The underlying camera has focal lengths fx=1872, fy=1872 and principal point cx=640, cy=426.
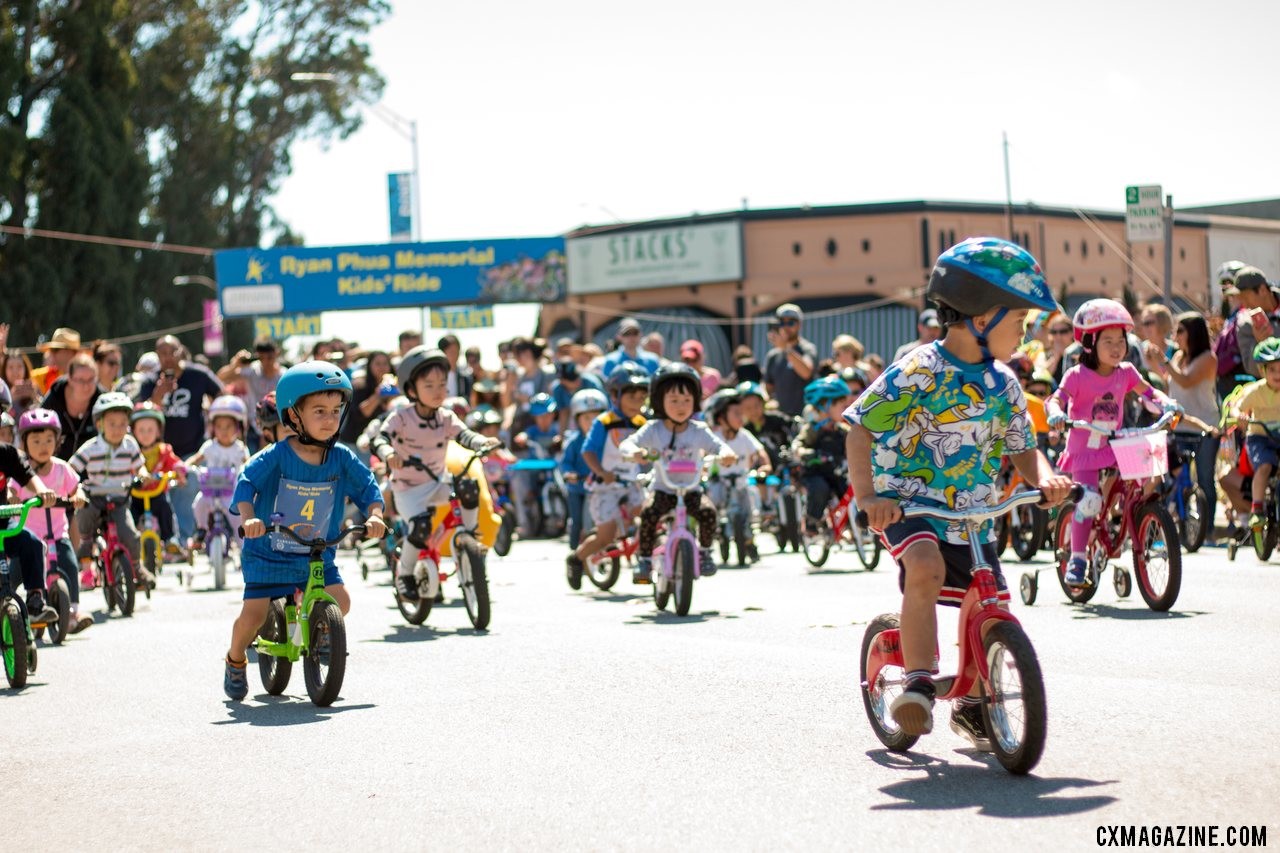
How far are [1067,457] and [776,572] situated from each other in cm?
453

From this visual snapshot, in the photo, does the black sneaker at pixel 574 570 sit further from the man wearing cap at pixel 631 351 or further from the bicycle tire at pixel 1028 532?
the man wearing cap at pixel 631 351

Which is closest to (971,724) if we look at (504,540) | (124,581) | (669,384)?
(669,384)

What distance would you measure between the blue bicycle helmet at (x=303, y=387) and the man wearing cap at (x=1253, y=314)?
29.0ft

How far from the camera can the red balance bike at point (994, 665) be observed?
6059 millimetres

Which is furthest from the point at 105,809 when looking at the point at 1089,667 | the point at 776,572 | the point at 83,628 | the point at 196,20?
the point at 196,20

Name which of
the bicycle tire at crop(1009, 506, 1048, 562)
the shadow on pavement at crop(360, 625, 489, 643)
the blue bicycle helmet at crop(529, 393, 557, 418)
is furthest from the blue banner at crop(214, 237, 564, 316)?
the shadow on pavement at crop(360, 625, 489, 643)

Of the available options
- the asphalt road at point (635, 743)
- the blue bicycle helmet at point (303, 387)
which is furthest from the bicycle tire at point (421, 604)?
the blue bicycle helmet at point (303, 387)

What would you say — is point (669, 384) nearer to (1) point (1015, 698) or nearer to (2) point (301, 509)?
(2) point (301, 509)

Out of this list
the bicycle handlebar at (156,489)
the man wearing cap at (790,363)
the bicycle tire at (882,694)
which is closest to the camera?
the bicycle tire at (882,694)

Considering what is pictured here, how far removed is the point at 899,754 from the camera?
6906 mm

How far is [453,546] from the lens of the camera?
12.5 meters

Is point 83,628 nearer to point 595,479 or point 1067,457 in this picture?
point 595,479

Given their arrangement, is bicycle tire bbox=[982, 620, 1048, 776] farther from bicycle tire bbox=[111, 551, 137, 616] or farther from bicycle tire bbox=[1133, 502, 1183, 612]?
bicycle tire bbox=[111, 551, 137, 616]

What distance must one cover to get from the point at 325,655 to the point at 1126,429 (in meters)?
5.18
